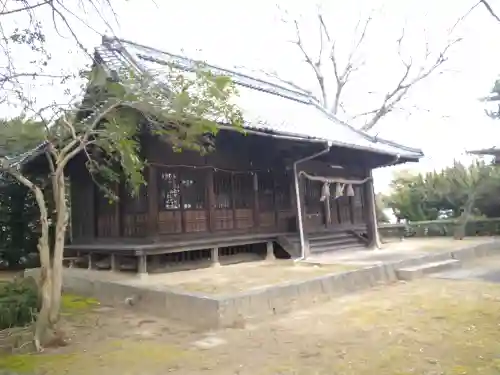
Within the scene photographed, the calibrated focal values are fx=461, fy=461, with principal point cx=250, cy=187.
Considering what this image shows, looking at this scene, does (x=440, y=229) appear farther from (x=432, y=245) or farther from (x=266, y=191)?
(x=266, y=191)

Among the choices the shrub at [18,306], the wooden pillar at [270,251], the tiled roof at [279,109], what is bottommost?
the shrub at [18,306]

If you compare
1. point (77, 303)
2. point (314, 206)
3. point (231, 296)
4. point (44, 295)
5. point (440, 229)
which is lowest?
point (77, 303)

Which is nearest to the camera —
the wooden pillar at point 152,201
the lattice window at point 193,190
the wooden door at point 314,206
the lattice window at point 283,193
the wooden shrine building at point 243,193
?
the wooden pillar at point 152,201

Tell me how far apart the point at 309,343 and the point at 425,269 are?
5.74 metres

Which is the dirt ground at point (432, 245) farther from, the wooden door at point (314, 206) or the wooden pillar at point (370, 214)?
the wooden door at point (314, 206)

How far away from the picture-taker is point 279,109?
46.5ft

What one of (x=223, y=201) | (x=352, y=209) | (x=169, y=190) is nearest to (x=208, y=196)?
(x=223, y=201)

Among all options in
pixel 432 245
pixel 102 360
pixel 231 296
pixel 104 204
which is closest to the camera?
pixel 102 360

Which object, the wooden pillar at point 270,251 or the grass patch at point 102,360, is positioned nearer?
Answer: the grass patch at point 102,360

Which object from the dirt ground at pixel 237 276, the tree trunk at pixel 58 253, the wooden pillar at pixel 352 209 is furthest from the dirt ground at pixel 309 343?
the wooden pillar at pixel 352 209

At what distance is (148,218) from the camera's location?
30.9 ft

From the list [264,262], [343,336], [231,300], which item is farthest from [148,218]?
[343,336]

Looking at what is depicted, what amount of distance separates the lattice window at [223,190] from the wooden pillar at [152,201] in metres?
1.74

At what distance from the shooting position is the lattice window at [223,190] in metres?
10.8
